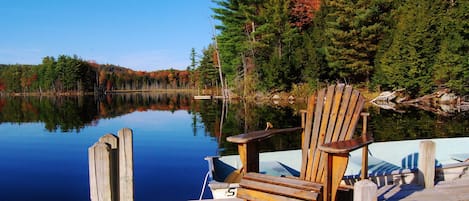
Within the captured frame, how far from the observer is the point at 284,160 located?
4887 mm

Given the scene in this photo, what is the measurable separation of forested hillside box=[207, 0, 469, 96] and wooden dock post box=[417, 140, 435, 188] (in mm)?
17796

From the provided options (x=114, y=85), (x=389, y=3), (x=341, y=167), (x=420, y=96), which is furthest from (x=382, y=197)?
(x=114, y=85)

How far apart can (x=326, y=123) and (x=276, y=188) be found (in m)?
0.79

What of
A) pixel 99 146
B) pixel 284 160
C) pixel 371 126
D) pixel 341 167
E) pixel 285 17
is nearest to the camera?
pixel 99 146

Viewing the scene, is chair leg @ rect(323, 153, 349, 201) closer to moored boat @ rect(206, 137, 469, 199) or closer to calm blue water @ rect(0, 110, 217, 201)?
moored boat @ rect(206, 137, 469, 199)

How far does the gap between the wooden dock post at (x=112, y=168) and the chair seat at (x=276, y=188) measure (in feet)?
2.84

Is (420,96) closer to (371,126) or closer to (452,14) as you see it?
(452,14)

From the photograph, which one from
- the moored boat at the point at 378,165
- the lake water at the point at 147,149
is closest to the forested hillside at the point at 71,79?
the lake water at the point at 147,149

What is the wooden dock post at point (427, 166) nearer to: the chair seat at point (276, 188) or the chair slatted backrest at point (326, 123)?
the chair slatted backrest at point (326, 123)

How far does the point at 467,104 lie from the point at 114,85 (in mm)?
60156

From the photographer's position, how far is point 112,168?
187 cm

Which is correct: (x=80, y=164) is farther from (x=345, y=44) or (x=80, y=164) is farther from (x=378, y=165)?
(x=345, y=44)

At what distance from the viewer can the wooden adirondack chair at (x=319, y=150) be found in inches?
87.7

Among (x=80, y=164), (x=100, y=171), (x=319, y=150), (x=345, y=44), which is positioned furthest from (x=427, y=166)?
(x=345, y=44)
